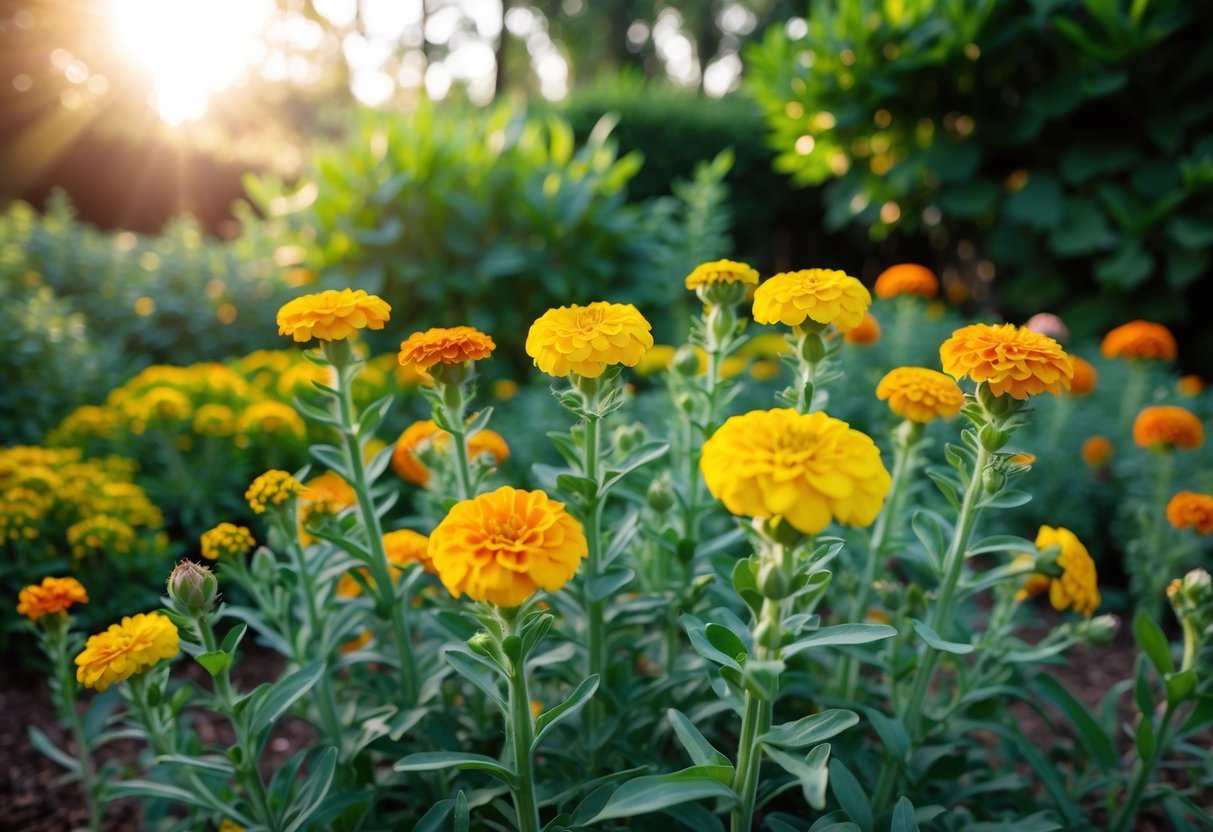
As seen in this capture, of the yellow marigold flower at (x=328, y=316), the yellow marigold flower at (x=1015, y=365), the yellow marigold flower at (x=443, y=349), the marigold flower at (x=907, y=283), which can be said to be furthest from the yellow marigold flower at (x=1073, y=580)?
the marigold flower at (x=907, y=283)

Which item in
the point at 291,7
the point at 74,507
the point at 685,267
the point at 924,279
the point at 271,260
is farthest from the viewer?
the point at 291,7

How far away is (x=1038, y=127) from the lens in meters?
3.91

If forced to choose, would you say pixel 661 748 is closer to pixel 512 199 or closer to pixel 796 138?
pixel 512 199

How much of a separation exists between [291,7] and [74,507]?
11.2m

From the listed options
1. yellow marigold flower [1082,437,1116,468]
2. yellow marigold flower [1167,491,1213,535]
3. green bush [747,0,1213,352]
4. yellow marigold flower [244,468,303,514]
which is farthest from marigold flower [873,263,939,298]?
yellow marigold flower [244,468,303,514]

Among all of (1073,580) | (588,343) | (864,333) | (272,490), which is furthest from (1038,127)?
(272,490)

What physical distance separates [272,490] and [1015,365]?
1.16 m

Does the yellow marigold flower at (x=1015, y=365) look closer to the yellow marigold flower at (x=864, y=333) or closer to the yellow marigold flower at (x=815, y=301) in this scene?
the yellow marigold flower at (x=815, y=301)

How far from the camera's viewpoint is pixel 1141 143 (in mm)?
3865

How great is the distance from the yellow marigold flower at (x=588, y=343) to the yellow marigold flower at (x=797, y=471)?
24cm

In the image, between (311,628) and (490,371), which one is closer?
(311,628)

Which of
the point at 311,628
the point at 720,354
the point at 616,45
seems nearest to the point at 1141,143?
the point at 720,354

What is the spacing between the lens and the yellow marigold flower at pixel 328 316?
3.68ft

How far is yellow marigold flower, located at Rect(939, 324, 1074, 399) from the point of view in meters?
0.99
